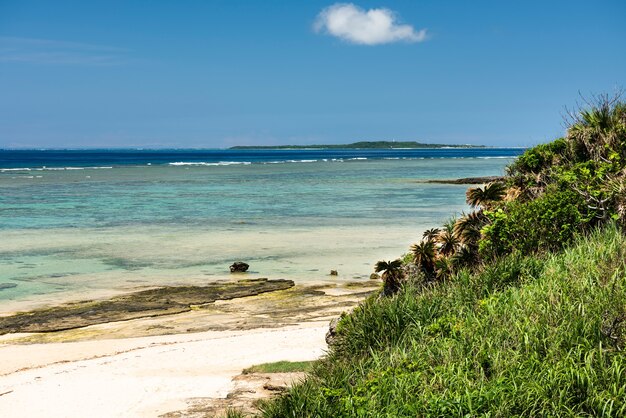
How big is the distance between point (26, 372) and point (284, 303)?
7416mm

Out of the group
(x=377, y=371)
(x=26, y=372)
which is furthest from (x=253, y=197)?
(x=377, y=371)

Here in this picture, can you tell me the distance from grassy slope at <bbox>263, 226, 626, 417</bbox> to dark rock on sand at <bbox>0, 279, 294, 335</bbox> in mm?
8819

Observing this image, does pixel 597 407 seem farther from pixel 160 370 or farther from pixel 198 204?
pixel 198 204

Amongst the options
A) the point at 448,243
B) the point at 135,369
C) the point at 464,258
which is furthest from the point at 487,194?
the point at 135,369

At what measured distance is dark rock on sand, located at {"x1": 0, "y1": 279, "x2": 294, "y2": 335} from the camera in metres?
17.0

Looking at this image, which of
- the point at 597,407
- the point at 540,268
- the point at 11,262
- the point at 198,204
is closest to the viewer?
the point at 597,407

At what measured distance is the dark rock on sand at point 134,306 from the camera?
55.6ft

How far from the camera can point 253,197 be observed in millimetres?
54500

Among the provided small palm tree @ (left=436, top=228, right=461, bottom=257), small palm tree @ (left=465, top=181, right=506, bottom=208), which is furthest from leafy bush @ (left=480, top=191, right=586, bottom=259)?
small palm tree @ (left=465, top=181, right=506, bottom=208)

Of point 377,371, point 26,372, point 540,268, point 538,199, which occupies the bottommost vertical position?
point 26,372

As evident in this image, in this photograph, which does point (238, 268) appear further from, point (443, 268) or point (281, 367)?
point (443, 268)

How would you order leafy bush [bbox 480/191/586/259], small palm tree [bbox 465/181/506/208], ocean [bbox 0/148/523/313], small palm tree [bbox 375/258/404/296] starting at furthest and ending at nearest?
ocean [bbox 0/148/523/313] → small palm tree [bbox 465/181/506/208] → small palm tree [bbox 375/258/404/296] → leafy bush [bbox 480/191/586/259]

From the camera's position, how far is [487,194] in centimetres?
1434

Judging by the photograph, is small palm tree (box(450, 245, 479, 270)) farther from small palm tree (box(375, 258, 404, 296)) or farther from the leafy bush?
small palm tree (box(375, 258, 404, 296))
